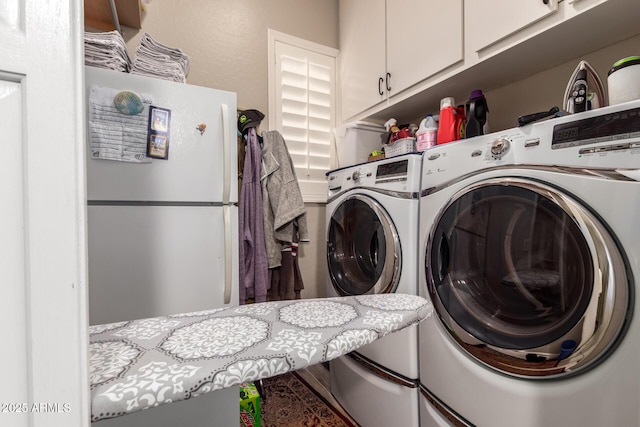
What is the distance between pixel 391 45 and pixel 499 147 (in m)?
1.04

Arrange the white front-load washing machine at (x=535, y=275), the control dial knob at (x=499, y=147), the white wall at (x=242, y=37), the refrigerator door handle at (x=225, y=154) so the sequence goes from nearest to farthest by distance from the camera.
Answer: the white front-load washing machine at (x=535, y=275) → the control dial knob at (x=499, y=147) → the refrigerator door handle at (x=225, y=154) → the white wall at (x=242, y=37)

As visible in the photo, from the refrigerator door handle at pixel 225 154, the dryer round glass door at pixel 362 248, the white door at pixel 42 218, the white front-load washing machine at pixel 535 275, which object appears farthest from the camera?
the dryer round glass door at pixel 362 248

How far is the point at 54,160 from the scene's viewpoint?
0.32m

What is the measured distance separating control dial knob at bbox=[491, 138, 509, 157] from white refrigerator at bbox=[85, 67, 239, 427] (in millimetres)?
906

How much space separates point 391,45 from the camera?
Answer: 156 centimetres

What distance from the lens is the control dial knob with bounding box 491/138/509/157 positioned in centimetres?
83

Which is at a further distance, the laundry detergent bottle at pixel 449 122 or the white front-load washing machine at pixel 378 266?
the laundry detergent bottle at pixel 449 122

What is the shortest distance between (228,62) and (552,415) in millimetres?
2168

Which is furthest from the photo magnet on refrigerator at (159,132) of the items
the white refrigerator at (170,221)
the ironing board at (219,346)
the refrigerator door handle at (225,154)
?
the ironing board at (219,346)

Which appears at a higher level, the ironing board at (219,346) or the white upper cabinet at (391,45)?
the white upper cabinet at (391,45)

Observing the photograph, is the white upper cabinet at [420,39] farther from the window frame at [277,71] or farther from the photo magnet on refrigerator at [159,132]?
the photo magnet on refrigerator at [159,132]

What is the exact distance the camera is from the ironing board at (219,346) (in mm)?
357

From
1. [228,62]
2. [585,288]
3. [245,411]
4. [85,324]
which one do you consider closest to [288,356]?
[85,324]

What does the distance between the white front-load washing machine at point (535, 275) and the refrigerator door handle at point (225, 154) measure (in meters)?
0.76
